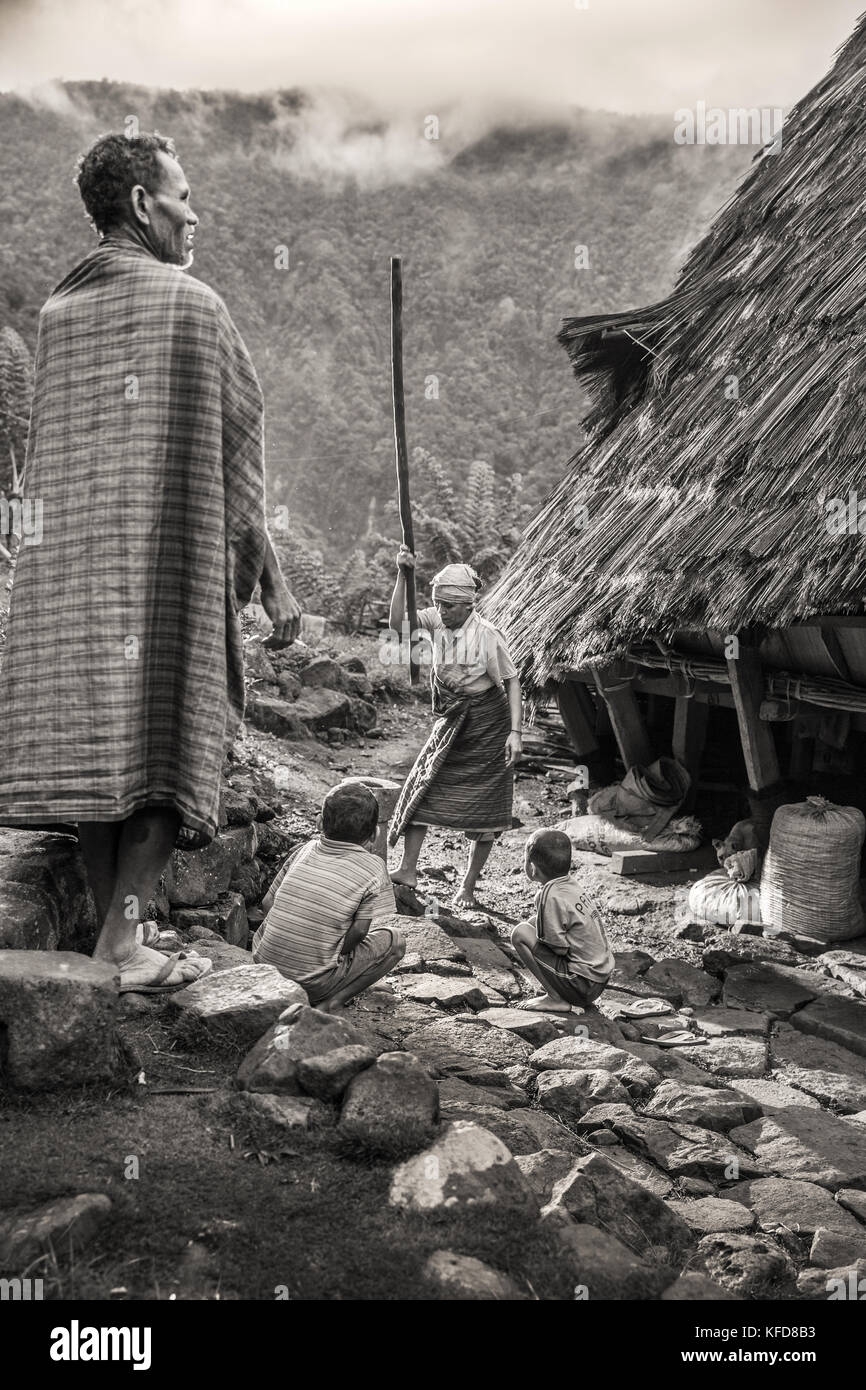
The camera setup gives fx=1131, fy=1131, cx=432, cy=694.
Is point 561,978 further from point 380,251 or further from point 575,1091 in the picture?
point 380,251

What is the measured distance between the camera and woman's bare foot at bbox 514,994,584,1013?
189 inches

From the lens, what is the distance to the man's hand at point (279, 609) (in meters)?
3.25

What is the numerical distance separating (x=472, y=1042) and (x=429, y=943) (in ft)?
4.67

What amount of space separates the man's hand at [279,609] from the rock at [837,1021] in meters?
3.30

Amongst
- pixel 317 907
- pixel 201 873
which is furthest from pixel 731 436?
pixel 317 907

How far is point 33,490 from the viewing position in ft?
9.96

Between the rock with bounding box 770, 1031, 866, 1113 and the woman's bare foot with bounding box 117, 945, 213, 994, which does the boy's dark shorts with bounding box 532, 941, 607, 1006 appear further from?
the woman's bare foot with bounding box 117, 945, 213, 994

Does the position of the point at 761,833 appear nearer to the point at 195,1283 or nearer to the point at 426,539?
the point at 195,1283

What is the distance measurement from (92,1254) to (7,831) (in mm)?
1969

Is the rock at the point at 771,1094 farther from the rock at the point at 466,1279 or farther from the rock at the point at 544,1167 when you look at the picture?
the rock at the point at 466,1279

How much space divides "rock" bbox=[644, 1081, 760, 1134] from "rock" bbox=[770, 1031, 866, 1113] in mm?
424

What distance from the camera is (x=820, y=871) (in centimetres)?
628

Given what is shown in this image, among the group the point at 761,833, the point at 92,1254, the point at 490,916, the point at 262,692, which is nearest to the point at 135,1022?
the point at 92,1254
